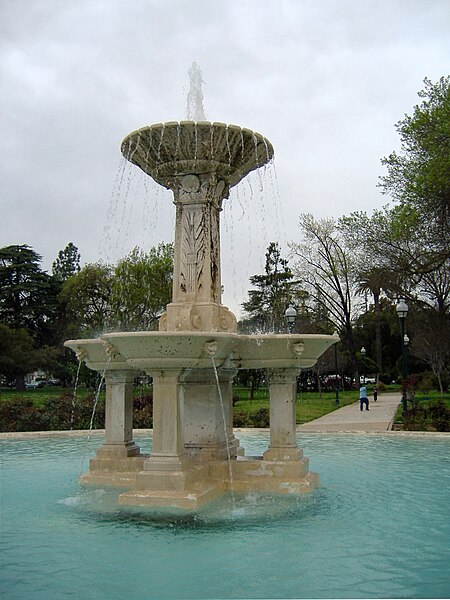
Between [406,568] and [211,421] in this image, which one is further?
[211,421]

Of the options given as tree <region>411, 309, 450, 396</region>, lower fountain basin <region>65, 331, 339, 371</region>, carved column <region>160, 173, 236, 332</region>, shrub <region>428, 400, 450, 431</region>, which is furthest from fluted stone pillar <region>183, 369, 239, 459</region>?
tree <region>411, 309, 450, 396</region>

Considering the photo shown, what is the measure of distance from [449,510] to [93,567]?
12.5 feet

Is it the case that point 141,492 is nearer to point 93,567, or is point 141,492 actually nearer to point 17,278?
point 93,567

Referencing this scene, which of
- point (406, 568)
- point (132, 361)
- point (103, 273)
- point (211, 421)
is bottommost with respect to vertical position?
point (406, 568)

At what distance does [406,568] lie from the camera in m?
4.74

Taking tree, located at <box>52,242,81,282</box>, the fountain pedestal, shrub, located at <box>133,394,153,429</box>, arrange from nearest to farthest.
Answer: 1. the fountain pedestal
2. shrub, located at <box>133,394,153,429</box>
3. tree, located at <box>52,242,81,282</box>

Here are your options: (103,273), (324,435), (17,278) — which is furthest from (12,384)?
(324,435)

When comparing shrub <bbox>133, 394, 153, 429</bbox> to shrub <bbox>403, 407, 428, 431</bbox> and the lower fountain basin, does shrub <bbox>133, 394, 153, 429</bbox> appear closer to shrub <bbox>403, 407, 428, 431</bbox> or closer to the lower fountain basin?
shrub <bbox>403, 407, 428, 431</bbox>

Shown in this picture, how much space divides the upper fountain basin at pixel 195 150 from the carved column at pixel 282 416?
303 centimetres

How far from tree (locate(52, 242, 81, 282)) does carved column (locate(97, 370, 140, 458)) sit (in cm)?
5340

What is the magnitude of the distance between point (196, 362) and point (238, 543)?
7.53 feet

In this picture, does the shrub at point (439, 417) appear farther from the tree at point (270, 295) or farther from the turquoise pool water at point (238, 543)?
the tree at point (270, 295)

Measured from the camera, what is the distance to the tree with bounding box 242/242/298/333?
4788 cm

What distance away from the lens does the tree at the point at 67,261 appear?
60906 mm
